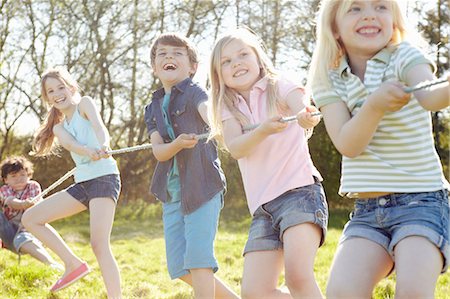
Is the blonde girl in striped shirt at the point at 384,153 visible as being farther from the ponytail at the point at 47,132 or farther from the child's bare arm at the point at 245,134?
the ponytail at the point at 47,132

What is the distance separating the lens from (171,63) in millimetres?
3887

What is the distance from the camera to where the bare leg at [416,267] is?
7.16 feet

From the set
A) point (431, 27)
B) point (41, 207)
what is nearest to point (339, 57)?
point (41, 207)

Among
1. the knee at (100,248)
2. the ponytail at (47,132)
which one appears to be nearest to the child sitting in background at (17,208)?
the ponytail at (47,132)

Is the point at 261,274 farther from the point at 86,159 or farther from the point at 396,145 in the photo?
the point at 86,159

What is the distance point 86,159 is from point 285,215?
1.93 metres

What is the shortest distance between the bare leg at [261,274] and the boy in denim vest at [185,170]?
0.59 m

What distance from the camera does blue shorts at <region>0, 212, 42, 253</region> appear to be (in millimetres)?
6430

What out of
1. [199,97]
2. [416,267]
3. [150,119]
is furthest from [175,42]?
[416,267]

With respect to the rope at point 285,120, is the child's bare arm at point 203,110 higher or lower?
higher

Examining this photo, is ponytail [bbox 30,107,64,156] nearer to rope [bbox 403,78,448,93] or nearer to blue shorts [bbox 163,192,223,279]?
blue shorts [bbox 163,192,223,279]

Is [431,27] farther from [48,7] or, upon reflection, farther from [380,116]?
[380,116]

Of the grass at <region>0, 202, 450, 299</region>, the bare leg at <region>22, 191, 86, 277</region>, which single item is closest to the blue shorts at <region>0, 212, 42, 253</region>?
the grass at <region>0, 202, 450, 299</region>

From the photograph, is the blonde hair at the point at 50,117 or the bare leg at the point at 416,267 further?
the blonde hair at the point at 50,117
